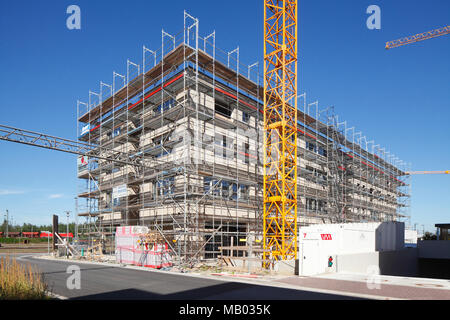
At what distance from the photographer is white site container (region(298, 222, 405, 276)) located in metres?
17.6

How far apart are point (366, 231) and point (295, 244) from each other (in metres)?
6.75

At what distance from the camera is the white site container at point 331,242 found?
17641 millimetres

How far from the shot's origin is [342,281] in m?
14.9

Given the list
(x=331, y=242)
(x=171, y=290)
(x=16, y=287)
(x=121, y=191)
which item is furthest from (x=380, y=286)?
(x=121, y=191)

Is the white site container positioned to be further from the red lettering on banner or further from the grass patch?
the grass patch

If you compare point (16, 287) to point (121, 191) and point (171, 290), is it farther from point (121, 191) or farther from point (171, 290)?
point (121, 191)

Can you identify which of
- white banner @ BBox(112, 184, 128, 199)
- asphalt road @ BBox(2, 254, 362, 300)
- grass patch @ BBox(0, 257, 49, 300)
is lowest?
asphalt road @ BBox(2, 254, 362, 300)

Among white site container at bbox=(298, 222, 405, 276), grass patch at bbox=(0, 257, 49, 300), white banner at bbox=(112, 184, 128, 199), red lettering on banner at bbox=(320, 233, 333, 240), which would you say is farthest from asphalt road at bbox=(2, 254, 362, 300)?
white banner at bbox=(112, 184, 128, 199)

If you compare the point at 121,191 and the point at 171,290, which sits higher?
the point at 121,191

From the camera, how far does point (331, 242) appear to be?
61.5 feet

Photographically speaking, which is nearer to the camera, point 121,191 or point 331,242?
point 331,242

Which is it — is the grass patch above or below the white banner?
below

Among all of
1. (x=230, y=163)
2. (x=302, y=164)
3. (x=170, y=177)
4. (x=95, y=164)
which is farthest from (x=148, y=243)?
(x=302, y=164)
